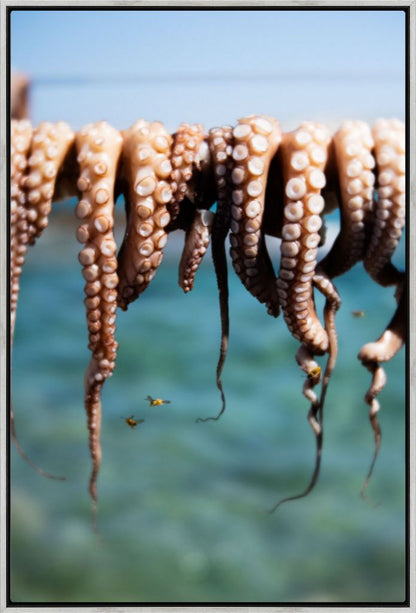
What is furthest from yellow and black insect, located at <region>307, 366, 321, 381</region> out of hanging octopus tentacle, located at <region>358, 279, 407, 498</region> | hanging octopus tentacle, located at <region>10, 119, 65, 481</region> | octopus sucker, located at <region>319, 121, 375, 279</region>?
hanging octopus tentacle, located at <region>10, 119, 65, 481</region>

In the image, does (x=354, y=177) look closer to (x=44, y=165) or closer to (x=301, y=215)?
(x=301, y=215)

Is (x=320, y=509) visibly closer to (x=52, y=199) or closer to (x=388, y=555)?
(x=388, y=555)

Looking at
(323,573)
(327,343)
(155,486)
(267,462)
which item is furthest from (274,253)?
(327,343)

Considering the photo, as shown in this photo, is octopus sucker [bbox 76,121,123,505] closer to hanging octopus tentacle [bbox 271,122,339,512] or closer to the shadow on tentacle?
the shadow on tentacle

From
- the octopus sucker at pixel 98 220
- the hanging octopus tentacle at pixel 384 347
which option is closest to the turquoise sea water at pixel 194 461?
the hanging octopus tentacle at pixel 384 347

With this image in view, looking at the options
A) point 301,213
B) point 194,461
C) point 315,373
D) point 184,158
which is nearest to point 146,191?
point 184,158

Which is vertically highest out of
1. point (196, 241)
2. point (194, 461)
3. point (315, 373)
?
point (196, 241)
